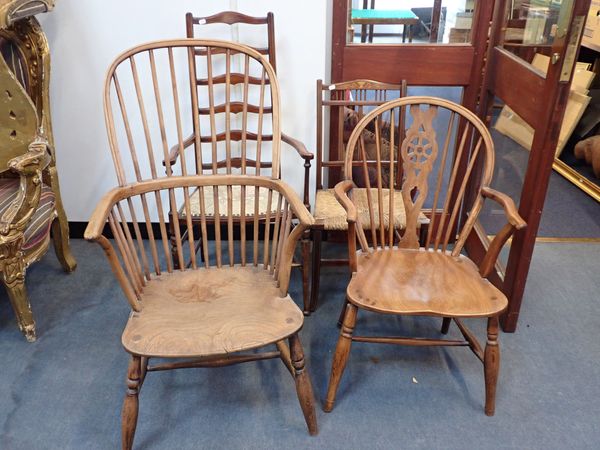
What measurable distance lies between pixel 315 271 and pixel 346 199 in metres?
0.58

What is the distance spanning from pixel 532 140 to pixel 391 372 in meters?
0.98

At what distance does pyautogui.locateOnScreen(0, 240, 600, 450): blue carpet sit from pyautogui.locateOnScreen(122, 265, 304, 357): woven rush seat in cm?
42

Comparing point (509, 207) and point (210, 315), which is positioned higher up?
point (509, 207)

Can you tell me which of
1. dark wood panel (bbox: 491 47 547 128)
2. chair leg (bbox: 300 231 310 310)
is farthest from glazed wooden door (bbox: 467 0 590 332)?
chair leg (bbox: 300 231 310 310)

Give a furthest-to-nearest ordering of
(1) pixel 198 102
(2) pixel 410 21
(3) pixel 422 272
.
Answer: (2) pixel 410 21
(1) pixel 198 102
(3) pixel 422 272

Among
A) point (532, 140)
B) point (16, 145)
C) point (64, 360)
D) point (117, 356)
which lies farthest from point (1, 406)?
point (532, 140)

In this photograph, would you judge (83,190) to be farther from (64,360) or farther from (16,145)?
(64,360)

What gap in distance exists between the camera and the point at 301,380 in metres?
1.57

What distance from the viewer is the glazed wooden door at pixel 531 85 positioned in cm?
163

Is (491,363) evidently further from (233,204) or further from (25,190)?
(25,190)

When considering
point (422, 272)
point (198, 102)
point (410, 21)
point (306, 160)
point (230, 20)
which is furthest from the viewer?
point (410, 21)

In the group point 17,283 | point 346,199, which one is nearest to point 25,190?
point 17,283

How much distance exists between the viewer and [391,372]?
6.31 ft

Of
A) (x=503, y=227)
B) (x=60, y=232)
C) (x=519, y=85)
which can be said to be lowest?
(x=60, y=232)
